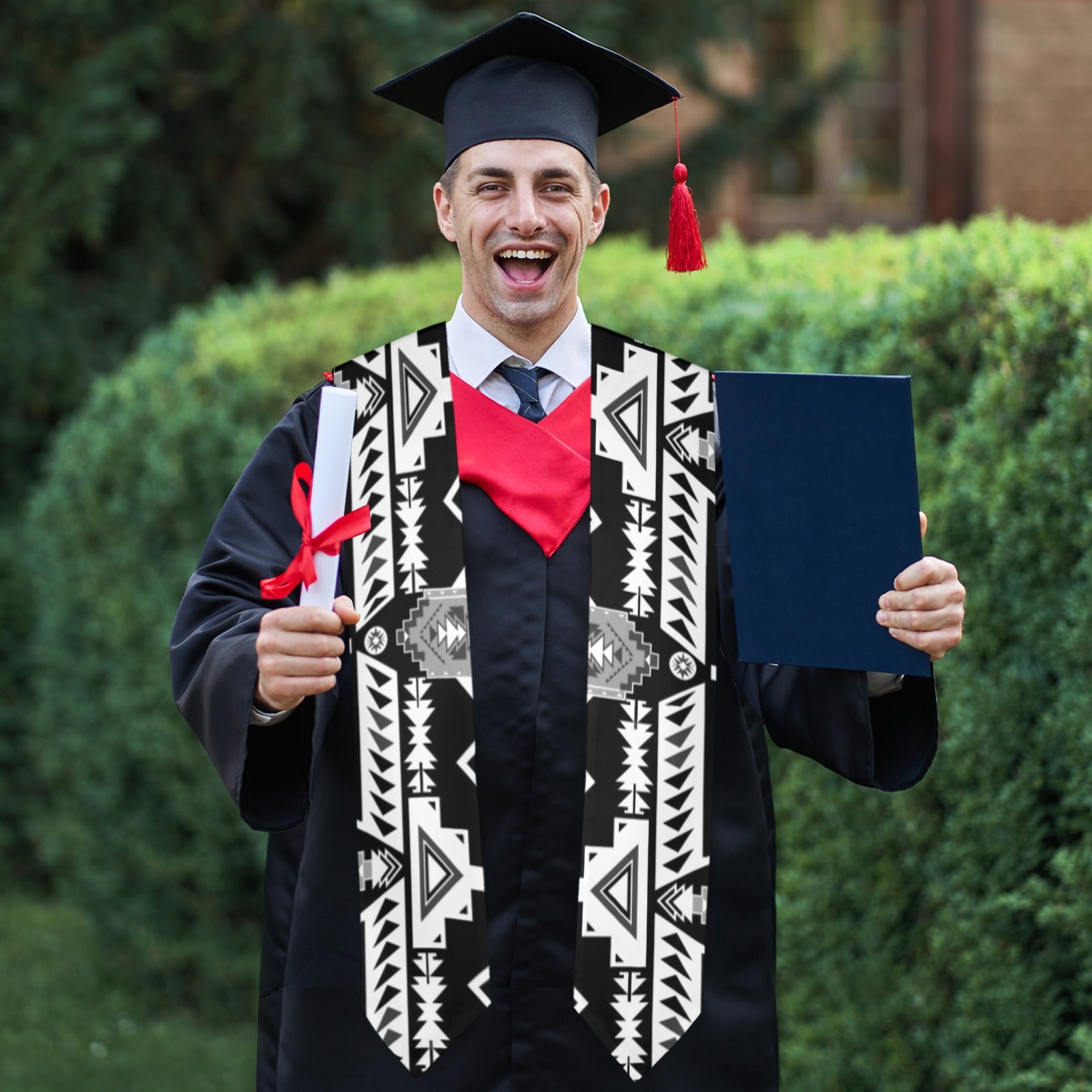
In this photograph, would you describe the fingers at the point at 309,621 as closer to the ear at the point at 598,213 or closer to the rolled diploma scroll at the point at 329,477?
the rolled diploma scroll at the point at 329,477

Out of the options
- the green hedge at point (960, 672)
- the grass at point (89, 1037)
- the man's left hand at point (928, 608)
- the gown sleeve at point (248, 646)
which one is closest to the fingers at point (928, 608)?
the man's left hand at point (928, 608)

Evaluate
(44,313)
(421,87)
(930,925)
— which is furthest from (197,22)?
(930,925)

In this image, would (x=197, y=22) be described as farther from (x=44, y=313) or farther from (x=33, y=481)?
(x=33, y=481)

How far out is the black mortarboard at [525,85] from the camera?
7.98 feet

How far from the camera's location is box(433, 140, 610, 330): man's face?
238cm

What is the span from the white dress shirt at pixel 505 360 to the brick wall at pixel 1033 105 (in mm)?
9711

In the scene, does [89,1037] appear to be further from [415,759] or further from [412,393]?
[412,393]

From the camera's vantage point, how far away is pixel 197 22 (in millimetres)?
7469

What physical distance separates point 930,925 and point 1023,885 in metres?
0.35

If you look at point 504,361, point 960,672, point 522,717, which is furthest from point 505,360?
point 960,672

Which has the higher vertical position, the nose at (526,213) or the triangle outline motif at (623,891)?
the nose at (526,213)

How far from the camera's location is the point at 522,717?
235 centimetres

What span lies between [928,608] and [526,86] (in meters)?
1.08

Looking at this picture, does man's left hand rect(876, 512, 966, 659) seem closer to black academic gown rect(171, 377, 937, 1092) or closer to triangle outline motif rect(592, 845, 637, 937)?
black academic gown rect(171, 377, 937, 1092)
